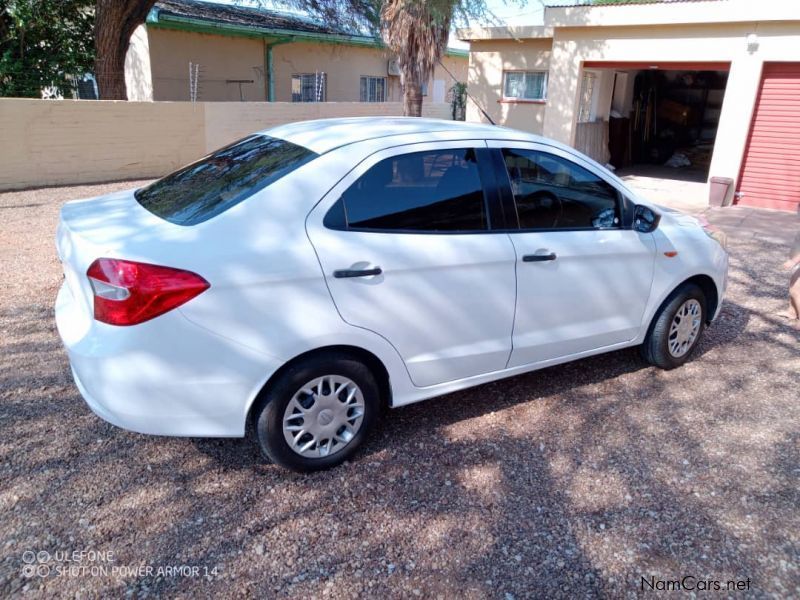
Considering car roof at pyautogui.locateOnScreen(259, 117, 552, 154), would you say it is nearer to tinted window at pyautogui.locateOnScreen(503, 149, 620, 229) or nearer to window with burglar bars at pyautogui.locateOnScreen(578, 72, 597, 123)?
tinted window at pyautogui.locateOnScreen(503, 149, 620, 229)

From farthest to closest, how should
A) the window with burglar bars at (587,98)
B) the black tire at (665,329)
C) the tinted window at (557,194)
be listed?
the window with burglar bars at (587,98) < the black tire at (665,329) < the tinted window at (557,194)

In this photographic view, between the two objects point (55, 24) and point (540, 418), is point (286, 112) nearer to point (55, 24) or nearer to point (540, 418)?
point (55, 24)

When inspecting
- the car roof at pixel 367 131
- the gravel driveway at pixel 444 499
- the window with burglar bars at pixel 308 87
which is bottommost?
the gravel driveway at pixel 444 499

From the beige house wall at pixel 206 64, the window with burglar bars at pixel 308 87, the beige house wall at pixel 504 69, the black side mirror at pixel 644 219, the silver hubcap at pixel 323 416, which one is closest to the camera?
the silver hubcap at pixel 323 416

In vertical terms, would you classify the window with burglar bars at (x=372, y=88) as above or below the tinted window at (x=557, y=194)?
above

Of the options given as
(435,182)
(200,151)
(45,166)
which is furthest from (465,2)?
(435,182)

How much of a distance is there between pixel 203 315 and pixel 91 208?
121cm

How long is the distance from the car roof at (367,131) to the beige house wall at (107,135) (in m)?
9.41

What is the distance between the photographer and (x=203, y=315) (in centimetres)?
275

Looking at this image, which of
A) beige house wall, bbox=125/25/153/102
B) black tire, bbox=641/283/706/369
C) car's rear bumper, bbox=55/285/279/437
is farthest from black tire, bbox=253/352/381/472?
beige house wall, bbox=125/25/153/102

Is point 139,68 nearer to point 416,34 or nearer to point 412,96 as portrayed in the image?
point 412,96

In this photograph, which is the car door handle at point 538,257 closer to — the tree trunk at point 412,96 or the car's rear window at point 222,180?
the car's rear window at point 222,180

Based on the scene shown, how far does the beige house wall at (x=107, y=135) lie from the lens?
11.1m

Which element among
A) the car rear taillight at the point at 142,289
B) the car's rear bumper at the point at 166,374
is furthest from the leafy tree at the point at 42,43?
the car rear taillight at the point at 142,289
